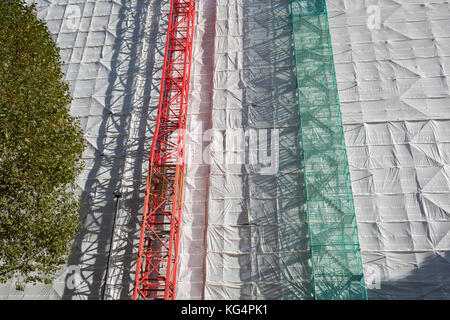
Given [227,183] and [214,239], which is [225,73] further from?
[214,239]

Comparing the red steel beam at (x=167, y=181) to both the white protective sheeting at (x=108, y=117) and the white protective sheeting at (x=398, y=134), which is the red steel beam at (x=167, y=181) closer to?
the white protective sheeting at (x=108, y=117)

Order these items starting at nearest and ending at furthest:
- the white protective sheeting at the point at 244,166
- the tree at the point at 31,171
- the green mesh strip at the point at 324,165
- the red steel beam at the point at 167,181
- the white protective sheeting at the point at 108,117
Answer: the tree at the point at 31,171
the green mesh strip at the point at 324,165
the red steel beam at the point at 167,181
the white protective sheeting at the point at 244,166
the white protective sheeting at the point at 108,117

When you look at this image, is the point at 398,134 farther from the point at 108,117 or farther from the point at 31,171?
the point at 31,171

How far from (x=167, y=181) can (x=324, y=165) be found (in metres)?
6.62

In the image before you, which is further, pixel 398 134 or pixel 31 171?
pixel 398 134

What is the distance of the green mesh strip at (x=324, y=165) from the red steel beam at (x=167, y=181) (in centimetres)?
528

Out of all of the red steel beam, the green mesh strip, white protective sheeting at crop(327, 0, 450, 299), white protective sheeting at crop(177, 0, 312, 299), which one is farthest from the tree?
white protective sheeting at crop(327, 0, 450, 299)

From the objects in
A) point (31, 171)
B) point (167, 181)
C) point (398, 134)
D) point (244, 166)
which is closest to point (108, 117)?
point (167, 181)

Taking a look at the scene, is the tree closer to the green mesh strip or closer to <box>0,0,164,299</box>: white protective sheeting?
<box>0,0,164,299</box>: white protective sheeting

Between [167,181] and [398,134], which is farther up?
[398,134]

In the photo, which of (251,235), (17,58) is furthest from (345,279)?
(17,58)

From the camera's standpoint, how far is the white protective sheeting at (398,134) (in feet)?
45.4

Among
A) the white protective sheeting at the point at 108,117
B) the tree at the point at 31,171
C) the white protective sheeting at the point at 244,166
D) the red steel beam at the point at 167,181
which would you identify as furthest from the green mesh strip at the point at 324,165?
the tree at the point at 31,171

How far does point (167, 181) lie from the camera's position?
50.8 ft
